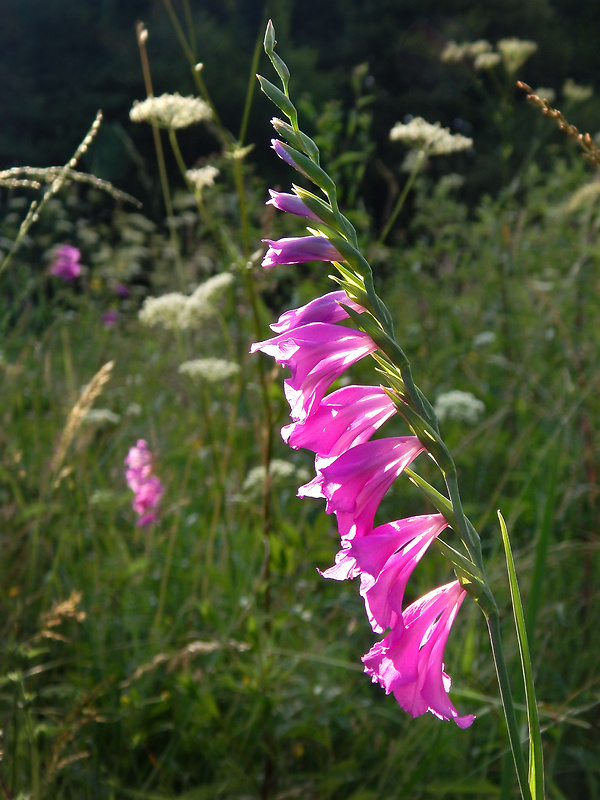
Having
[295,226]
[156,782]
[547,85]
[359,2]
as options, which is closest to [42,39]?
[359,2]

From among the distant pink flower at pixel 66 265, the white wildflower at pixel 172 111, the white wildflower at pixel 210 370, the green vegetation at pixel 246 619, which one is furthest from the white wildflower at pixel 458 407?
the distant pink flower at pixel 66 265

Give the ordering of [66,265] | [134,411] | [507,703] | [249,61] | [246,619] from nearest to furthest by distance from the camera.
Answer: [507,703]
[246,619]
[134,411]
[66,265]
[249,61]

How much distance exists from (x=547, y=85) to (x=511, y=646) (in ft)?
58.2

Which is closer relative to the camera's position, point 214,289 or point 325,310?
point 325,310

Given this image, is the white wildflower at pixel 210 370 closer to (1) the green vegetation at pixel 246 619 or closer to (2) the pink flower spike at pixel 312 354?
(1) the green vegetation at pixel 246 619

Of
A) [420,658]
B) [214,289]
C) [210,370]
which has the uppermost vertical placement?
[420,658]

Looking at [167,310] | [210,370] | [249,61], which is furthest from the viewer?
[249,61]

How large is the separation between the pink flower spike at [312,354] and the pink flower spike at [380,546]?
119 millimetres

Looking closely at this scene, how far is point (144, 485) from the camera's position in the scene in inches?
85.4

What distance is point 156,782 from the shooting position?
1737mm

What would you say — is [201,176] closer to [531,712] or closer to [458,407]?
[458,407]

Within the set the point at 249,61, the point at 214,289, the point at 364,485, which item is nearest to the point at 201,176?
the point at 214,289

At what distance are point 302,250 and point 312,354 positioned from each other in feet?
0.29

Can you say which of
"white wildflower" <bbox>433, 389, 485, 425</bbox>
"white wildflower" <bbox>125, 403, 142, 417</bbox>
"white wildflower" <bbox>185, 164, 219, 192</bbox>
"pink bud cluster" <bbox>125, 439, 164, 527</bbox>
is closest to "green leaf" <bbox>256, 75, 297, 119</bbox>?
"white wildflower" <bbox>185, 164, 219, 192</bbox>
